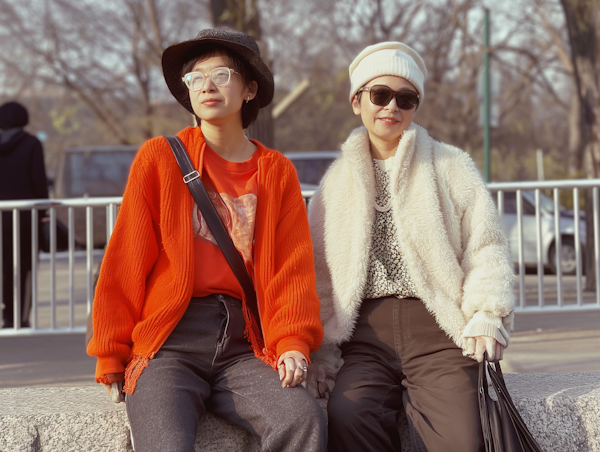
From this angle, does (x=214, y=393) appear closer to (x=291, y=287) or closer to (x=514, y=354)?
(x=291, y=287)

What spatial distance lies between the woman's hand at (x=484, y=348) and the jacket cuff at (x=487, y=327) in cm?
2

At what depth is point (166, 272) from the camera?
2.63m

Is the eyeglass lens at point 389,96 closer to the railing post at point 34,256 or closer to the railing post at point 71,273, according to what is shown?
the railing post at point 71,273

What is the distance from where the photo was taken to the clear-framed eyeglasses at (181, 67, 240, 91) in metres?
2.78

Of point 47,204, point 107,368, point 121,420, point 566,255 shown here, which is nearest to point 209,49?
point 107,368

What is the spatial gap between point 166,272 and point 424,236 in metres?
1.04

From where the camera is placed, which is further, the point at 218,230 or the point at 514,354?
the point at 514,354

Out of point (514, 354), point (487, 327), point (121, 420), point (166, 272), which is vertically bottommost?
point (514, 354)

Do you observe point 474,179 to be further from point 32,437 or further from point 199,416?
point 32,437

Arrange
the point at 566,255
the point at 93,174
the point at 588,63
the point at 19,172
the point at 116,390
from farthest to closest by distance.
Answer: the point at 93,174
the point at 566,255
the point at 588,63
the point at 19,172
the point at 116,390

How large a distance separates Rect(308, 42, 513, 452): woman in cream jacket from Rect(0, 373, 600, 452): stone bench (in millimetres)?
260

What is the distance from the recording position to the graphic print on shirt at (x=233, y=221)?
272 cm

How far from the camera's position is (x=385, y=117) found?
294 cm

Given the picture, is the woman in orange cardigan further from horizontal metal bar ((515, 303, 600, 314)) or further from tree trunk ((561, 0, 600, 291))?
tree trunk ((561, 0, 600, 291))
